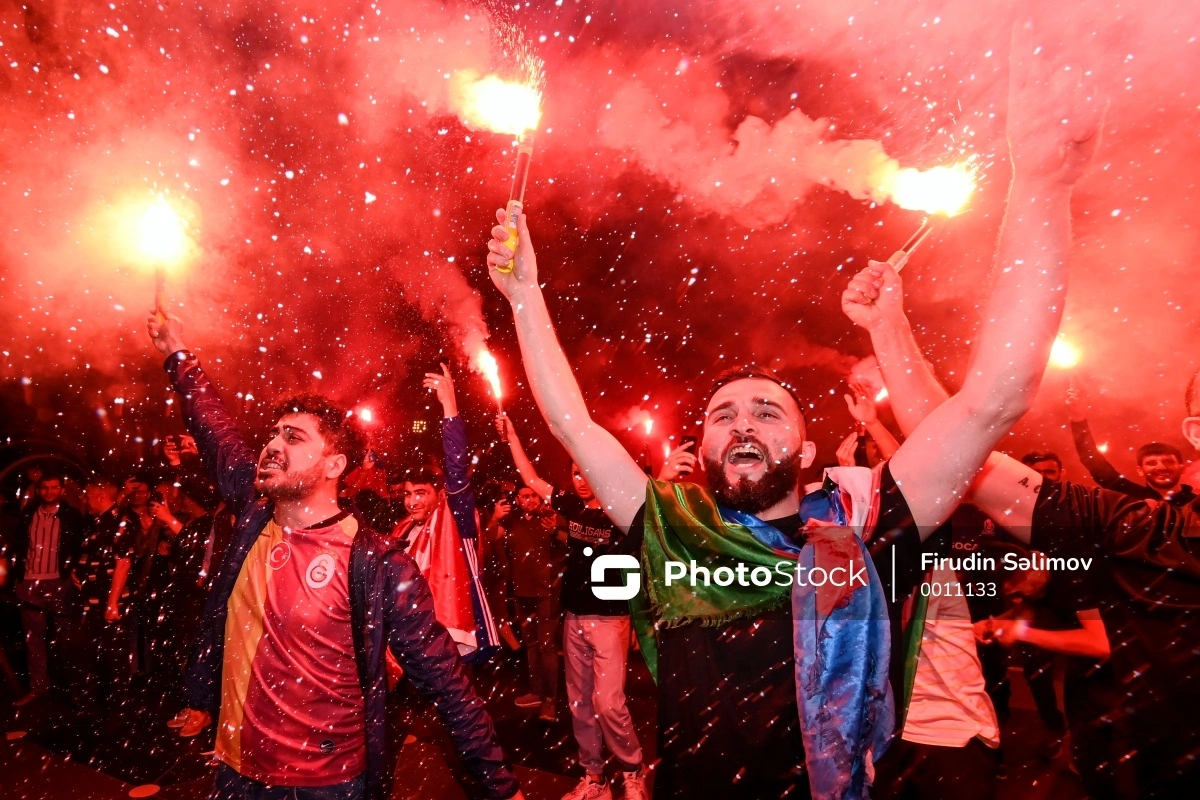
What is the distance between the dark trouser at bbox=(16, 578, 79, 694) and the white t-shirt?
876 centimetres

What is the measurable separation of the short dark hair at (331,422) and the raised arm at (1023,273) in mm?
2770

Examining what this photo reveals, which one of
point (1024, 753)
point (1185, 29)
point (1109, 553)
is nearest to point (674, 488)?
point (1109, 553)

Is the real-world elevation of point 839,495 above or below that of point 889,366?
below

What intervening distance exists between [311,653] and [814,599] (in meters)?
2.17

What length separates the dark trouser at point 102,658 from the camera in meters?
7.06

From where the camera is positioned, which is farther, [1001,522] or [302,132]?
[302,132]

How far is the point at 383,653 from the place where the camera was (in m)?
2.91

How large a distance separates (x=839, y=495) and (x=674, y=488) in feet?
1.89

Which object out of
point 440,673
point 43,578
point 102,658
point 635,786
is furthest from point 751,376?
point 43,578

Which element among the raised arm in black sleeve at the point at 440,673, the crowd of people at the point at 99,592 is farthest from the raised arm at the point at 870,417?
the crowd of people at the point at 99,592

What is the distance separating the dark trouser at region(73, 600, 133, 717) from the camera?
7.06 m

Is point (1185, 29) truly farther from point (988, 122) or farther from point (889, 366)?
point (889, 366)

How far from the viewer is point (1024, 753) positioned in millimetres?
5512

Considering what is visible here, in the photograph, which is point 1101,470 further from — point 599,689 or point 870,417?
point 599,689
